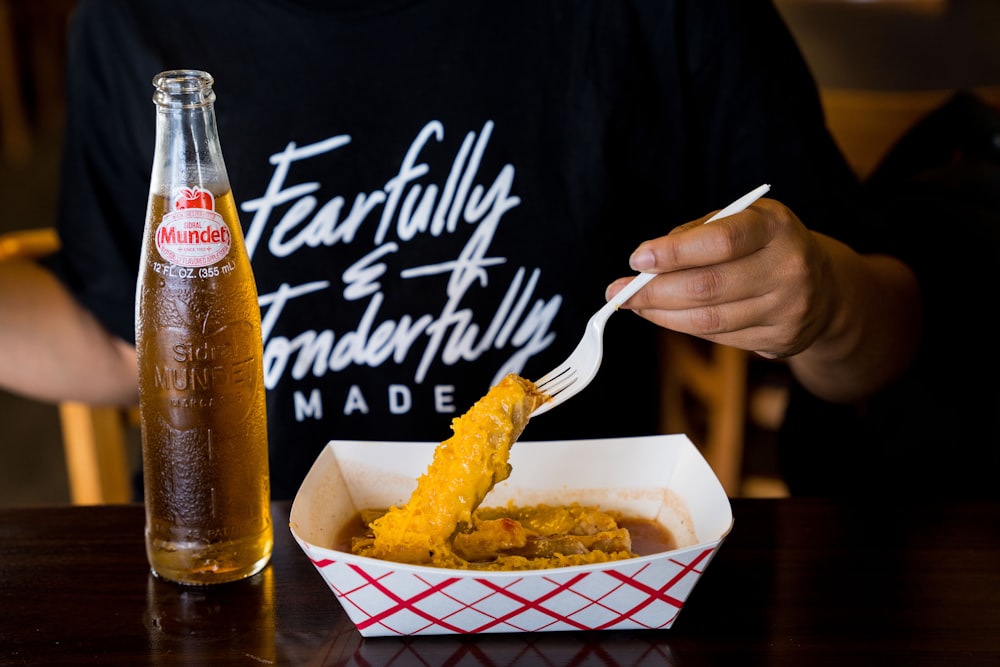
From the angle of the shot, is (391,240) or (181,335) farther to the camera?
(391,240)

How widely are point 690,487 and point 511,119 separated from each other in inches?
21.5

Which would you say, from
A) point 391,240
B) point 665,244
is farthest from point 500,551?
point 391,240

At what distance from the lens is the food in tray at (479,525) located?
753mm

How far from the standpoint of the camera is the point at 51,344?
1.28 m

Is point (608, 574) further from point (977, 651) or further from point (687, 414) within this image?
point (687, 414)

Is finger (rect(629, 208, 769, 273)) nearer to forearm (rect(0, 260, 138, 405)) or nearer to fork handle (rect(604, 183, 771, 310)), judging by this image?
fork handle (rect(604, 183, 771, 310))

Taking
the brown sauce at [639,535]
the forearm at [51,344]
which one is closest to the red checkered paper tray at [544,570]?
the brown sauce at [639,535]

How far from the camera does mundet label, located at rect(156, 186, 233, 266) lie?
2.48 ft

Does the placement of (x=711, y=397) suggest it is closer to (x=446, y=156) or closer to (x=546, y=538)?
(x=446, y=156)

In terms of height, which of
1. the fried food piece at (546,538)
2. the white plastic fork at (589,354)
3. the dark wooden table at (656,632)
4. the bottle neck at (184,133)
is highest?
the bottle neck at (184,133)

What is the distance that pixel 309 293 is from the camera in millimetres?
1227

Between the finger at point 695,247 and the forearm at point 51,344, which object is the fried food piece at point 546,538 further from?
the forearm at point 51,344

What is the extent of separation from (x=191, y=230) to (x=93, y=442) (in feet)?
2.58

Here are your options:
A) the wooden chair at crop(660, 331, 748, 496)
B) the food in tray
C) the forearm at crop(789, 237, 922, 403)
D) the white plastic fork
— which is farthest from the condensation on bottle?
the wooden chair at crop(660, 331, 748, 496)
